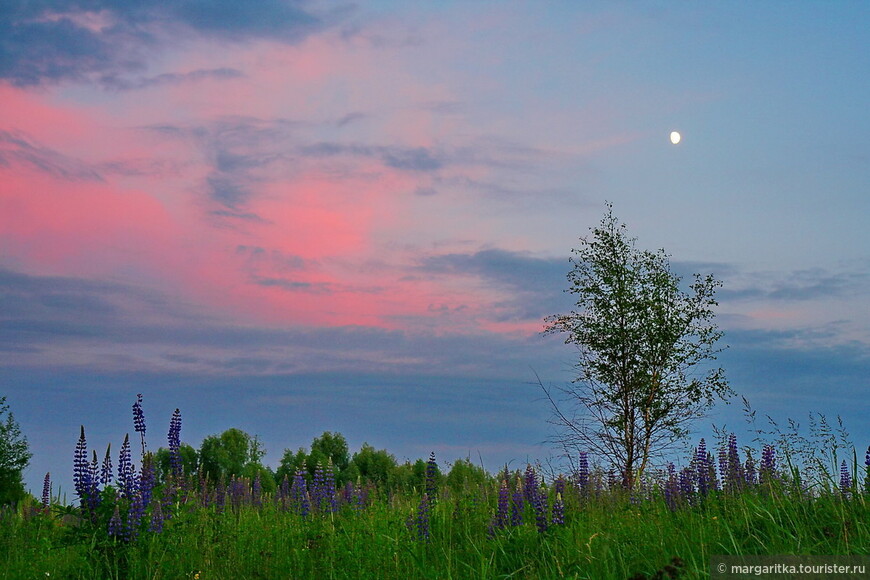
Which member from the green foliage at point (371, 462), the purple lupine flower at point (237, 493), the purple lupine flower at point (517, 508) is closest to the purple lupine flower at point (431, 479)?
the purple lupine flower at point (517, 508)

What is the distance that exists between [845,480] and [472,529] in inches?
164

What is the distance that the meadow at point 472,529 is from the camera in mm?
6641

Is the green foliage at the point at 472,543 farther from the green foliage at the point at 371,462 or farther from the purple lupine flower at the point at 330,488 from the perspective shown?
the green foliage at the point at 371,462

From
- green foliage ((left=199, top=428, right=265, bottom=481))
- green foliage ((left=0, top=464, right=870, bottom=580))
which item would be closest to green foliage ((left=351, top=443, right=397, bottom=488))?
green foliage ((left=199, top=428, right=265, bottom=481))

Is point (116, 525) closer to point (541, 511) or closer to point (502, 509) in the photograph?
point (502, 509)

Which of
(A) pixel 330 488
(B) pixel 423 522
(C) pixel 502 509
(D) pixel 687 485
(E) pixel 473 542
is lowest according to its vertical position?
(E) pixel 473 542

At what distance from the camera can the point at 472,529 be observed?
901 cm

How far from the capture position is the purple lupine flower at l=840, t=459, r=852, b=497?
754 centimetres

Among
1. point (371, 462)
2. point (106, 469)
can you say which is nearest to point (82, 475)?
point (106, 469)

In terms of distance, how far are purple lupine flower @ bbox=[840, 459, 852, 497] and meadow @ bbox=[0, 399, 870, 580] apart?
1cm

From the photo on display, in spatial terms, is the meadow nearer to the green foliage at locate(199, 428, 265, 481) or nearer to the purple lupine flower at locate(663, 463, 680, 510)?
the purple lupine flower at locate(663, 463, 680, 510)

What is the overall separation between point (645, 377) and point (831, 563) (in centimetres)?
1690

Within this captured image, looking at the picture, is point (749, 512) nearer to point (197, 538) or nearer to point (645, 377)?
point (197, 538)

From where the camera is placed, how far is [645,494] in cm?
1076
